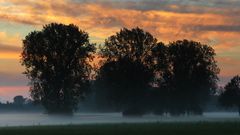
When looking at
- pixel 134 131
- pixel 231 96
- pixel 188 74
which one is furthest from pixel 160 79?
pixel 134 131

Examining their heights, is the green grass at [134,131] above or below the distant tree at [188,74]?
below

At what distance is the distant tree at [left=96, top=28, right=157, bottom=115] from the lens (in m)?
109

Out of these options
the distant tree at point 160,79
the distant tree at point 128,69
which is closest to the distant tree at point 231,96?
the distant tree at point 160,79

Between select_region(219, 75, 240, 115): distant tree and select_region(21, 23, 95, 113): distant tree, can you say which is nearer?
select_region(21, 23, 95, 113): distant tree

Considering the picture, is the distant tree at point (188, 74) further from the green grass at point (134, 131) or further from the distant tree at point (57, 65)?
the green grass at point (134, 131)

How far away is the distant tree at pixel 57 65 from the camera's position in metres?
95.4

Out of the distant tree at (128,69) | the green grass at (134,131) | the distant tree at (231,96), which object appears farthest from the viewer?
the distant tree at (231,96)

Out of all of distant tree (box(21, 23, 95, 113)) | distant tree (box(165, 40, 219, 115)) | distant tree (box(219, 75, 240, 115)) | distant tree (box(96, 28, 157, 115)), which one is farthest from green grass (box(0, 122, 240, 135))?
distant tree (box(219, 75, 240, 115))

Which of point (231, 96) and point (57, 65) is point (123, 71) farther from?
point (231, 96)

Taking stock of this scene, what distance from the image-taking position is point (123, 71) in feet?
357

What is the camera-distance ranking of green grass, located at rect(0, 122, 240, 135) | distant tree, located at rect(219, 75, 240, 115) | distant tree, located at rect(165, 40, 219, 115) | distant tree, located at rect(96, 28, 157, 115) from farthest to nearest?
distant tree, located at rect(219, 75, 240, 115)
distant tree, located at rect(165, 40, 219, 115)
distant tree, located at rect(96, 28, 157, 115)
green grass, located at rect(0, 122, 240, 135)

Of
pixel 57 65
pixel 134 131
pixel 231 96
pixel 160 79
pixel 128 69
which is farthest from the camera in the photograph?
pixel 231 96

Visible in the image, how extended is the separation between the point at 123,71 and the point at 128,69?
995 mm

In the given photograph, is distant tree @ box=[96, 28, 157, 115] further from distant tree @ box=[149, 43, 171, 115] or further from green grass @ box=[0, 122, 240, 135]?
green grass @ box=[0, 122, 240, 135]
